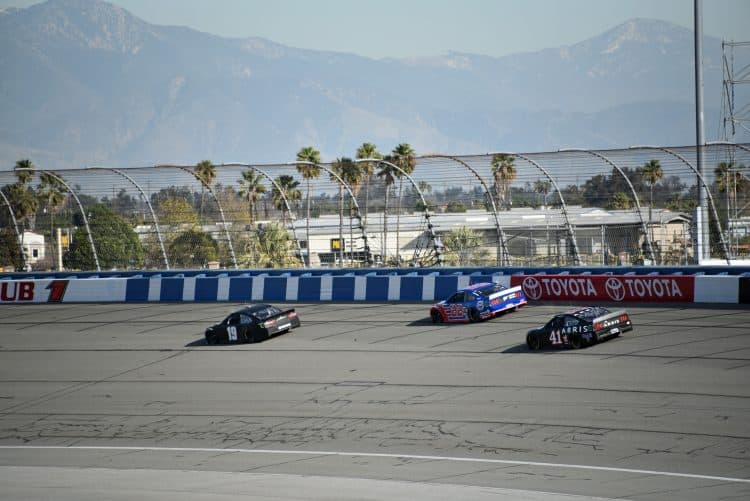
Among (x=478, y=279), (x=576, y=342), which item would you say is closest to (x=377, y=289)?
(x=478, y=279)

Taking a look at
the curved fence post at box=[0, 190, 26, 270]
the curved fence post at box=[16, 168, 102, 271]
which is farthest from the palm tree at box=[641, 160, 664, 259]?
the curved fence post at box=[0, 190, 26, 270]

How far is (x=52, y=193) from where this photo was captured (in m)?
34.3

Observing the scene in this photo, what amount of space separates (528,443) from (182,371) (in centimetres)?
948

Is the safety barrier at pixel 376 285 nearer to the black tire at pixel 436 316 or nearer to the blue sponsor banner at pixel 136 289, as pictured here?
the blue sponsor banner at pixel 136 289

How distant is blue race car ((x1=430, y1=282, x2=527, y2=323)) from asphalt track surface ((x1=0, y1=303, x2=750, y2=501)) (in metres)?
0.34

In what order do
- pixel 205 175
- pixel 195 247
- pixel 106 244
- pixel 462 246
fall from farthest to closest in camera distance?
pixel 106 244
pixel 205 175
pixel 195 247
pixel 462 246

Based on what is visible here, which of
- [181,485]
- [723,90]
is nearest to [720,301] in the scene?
[181,485]

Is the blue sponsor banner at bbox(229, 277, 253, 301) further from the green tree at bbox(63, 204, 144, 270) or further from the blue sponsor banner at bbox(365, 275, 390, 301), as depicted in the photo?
the green tree at bbox(63, 204, 144, 270)

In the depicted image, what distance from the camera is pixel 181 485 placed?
11852mm

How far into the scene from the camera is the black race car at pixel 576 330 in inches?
749

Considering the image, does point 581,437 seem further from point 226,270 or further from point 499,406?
point 226,270

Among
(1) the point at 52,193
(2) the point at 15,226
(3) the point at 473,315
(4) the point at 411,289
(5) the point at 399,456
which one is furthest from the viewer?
(2) the point at 15,226

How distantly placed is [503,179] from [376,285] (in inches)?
209

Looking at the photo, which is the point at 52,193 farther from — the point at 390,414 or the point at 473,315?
the point at 390,414
